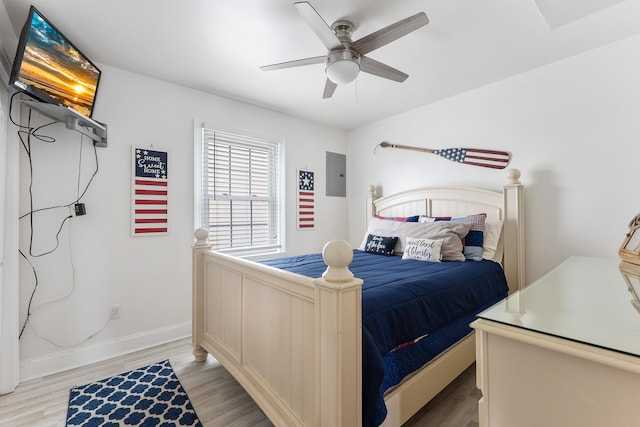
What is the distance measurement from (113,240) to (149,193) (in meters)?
0.48

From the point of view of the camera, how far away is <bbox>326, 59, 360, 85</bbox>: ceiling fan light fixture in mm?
1716

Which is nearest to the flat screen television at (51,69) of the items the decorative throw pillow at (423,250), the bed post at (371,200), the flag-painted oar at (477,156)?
the decorative throw pillow at (423,250)

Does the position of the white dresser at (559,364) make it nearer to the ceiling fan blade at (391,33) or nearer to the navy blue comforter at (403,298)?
the navy blue comforter at (403,298)

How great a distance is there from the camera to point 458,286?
1834 mm

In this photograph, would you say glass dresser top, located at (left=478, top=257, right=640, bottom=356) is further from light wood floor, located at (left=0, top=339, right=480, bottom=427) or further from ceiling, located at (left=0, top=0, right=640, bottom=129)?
ceiling, located at (left=0, top=0, right=640, bottom=129)

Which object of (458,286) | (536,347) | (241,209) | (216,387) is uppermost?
(241,209)

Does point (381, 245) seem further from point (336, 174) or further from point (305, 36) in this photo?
point (305, 36)

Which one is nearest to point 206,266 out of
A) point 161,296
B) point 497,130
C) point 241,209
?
point 161,296

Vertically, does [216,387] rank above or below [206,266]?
below

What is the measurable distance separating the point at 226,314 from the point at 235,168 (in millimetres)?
1705

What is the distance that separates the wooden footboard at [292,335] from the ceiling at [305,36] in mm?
1505

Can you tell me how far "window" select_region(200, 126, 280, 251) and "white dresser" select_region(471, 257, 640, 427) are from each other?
267 cm

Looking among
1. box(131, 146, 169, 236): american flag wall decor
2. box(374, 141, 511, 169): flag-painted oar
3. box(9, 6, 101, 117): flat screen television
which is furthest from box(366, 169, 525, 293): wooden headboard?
box(9, 6, 101, 117): flat screen television

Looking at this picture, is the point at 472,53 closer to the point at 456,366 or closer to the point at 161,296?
the point at 456,366
